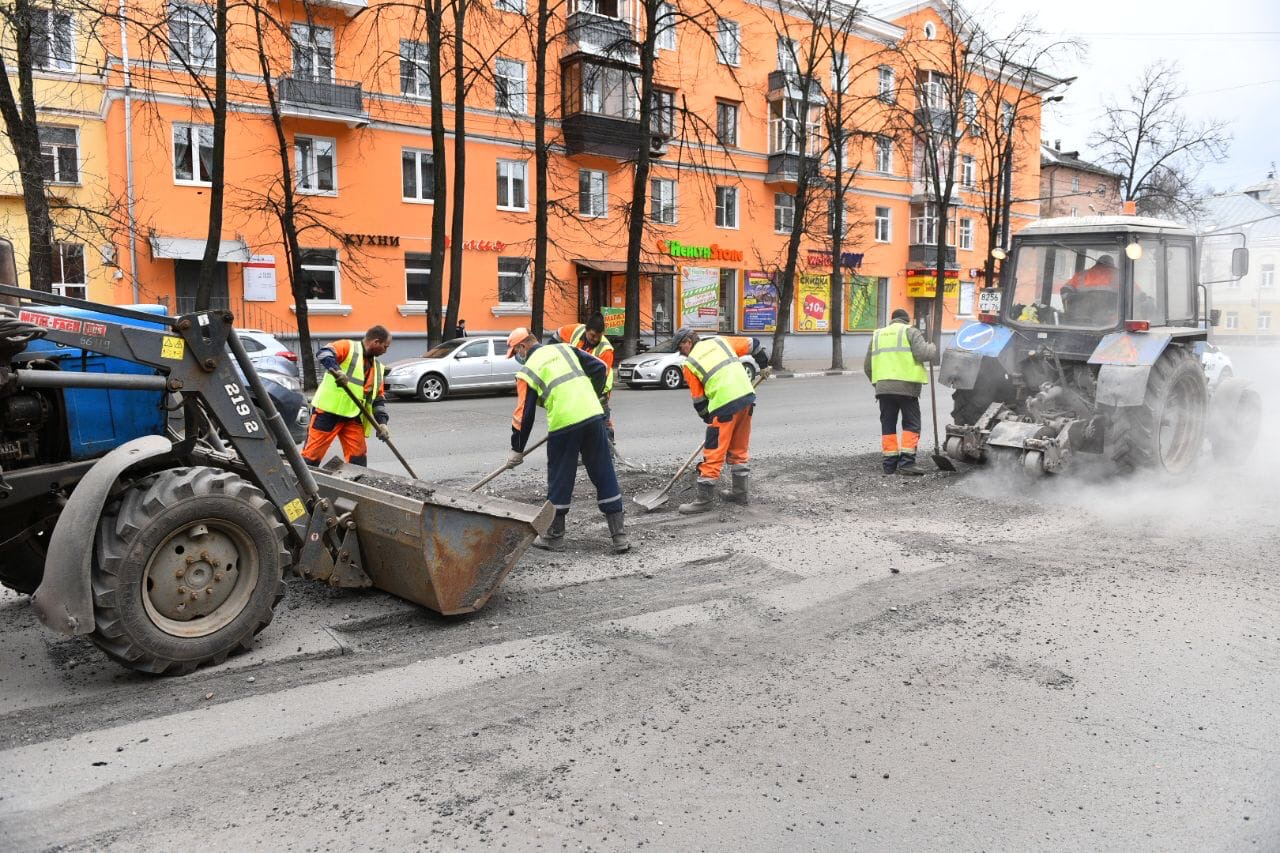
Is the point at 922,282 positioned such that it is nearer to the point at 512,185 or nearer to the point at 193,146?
the point at 512,185

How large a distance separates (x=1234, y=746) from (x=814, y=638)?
182cm

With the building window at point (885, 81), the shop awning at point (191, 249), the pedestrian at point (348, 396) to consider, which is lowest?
the pedestrian at point (348, 396)

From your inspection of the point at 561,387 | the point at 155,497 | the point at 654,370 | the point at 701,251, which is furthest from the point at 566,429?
the point at 701,251

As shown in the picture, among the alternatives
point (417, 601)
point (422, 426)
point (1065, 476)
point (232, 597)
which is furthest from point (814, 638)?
point (422, 426)

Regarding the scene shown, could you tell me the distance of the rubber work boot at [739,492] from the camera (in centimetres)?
809

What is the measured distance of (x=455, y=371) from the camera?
63.4 feet

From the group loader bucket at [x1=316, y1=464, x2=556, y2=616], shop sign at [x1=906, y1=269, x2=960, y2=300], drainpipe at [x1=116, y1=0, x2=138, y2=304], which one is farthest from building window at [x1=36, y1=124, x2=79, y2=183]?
shop sign at [x1=906, y1=269, x2=960, y2=300]

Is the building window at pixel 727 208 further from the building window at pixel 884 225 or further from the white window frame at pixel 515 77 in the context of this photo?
the white window frame at pixel 515 77

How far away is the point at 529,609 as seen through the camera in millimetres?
5309

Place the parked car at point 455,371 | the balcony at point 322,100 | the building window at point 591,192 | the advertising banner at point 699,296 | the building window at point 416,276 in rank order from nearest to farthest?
the parked car at point 455,371 < the balcony at point 322,100 < the building window at point 416,276 < the building window at point 591,192 < the advertising banner at point 699,296

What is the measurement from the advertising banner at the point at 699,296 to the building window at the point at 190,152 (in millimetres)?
14651

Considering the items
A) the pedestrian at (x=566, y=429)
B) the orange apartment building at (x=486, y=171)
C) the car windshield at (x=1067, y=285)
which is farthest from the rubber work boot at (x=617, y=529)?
the orange apartment building at (x=486, y=171)

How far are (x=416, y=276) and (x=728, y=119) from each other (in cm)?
1330

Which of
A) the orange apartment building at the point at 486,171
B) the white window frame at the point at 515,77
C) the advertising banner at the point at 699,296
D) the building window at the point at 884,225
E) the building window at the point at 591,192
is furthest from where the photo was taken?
the building window at the point at 884,225
